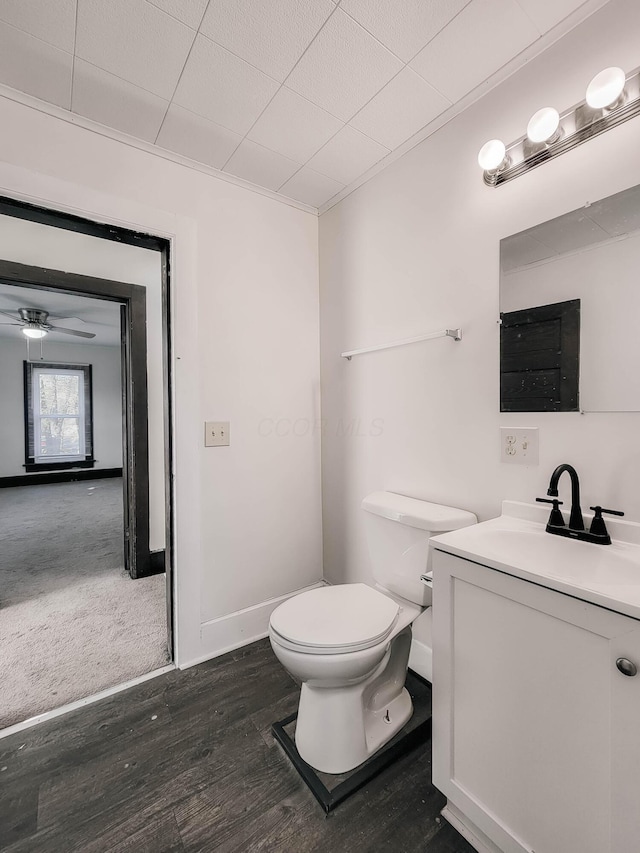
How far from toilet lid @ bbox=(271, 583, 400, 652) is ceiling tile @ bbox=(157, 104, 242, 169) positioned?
1852mm

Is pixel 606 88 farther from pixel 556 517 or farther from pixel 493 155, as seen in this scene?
pixel 556 517

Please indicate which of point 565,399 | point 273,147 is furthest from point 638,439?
point 273,147

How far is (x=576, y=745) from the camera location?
2.53 ft

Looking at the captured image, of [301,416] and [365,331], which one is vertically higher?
[365,331]

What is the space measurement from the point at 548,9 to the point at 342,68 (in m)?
0.60

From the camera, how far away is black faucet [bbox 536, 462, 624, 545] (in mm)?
1067

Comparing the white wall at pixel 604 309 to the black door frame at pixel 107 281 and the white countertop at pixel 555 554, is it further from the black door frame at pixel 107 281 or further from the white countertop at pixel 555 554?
the black door frame at pixel 107 281

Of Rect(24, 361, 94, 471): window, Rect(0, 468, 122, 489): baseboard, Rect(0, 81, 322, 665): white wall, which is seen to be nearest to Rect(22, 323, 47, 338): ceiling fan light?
Rect(24, 361, 94, 471): window

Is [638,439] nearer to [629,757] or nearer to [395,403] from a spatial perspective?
[629,757]

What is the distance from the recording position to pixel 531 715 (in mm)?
843

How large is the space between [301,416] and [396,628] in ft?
3.84

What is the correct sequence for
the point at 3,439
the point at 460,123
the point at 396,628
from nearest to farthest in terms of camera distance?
1. the point at 396,628
2. the point at 460,123
3. the point at 3,439

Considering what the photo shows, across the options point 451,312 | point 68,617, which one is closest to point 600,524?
point 451,312

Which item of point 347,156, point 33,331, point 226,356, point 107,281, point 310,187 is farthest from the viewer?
point 33,331
